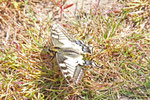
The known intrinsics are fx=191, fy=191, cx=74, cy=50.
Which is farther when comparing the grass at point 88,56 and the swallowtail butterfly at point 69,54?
the grass at point 88,56

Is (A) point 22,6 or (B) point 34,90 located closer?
(B) point 34,90

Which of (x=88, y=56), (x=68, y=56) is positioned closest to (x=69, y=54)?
(x=68, y=56)

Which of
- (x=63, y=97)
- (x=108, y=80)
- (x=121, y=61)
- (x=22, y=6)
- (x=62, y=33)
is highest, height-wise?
(x=22, y=6)

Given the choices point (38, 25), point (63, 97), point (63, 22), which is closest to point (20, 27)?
point (38, 25)

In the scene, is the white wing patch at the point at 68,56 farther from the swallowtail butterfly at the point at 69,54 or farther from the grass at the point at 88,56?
the grass at the point at 88,56

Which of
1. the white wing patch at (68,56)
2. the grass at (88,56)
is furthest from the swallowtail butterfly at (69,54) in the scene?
the grass at (88,56)

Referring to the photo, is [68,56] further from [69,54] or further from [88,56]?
[88,56]

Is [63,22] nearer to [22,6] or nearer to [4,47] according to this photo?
[22,6]
